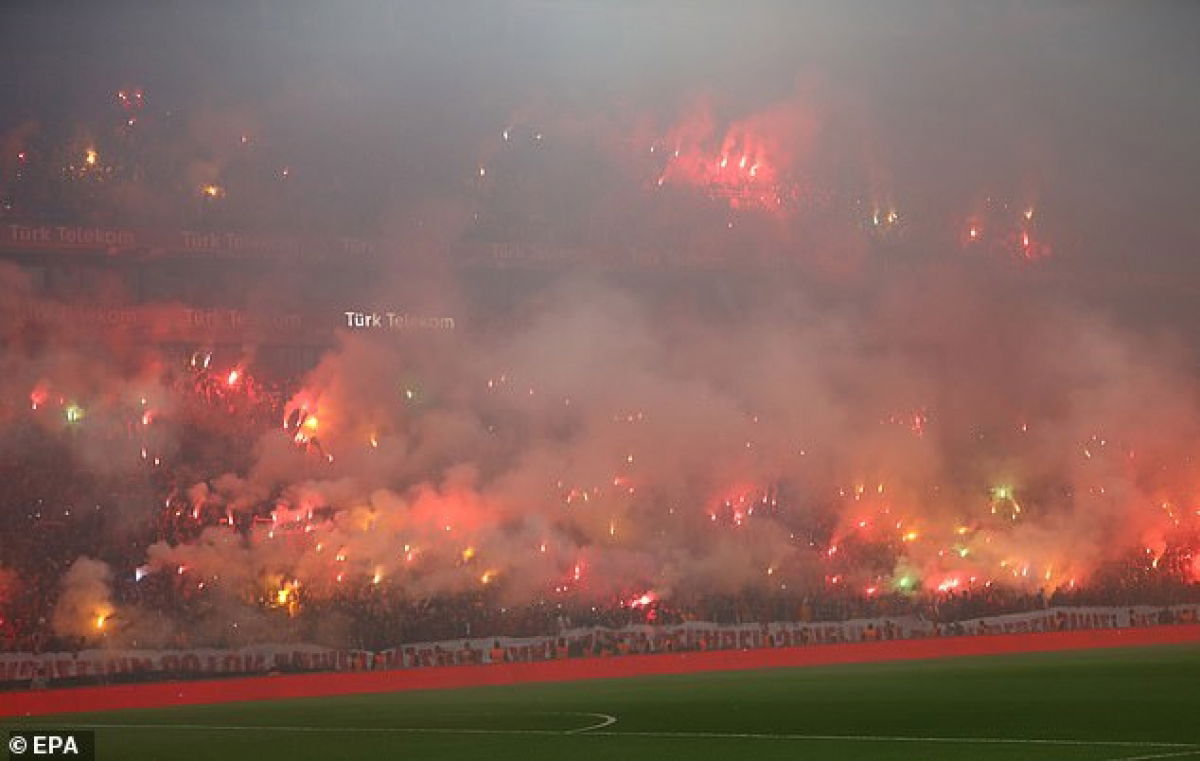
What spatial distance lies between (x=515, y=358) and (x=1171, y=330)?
18270 mm

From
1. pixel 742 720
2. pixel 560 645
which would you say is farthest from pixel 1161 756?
pixel 560 645

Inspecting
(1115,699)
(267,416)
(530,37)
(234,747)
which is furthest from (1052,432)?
(234,747)

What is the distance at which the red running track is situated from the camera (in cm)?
2759

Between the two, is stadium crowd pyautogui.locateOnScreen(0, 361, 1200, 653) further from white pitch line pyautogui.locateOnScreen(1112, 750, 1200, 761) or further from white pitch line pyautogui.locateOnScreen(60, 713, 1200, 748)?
white pitch line pyautogui.locateOnScreen(1112, 750, 1200, 761)

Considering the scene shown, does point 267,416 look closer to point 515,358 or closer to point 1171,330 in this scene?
point 515,358

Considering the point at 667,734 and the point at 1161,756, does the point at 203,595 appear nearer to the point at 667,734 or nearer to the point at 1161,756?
the point at 667,734

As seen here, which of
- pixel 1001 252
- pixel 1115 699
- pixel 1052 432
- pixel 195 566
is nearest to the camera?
pixel 1115 699

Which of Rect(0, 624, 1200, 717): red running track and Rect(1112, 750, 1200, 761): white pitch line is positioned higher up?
Rect(0, 624, 1200, 717): red running track

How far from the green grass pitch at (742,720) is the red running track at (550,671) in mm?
1747

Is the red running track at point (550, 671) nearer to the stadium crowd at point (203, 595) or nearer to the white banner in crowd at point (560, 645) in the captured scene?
the white banner in crowd at point (560, 645)

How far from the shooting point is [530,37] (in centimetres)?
4156

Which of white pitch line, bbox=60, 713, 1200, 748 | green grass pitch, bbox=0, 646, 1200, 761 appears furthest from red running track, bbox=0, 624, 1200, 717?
white pitch line, bbox=60, 713, 1200, 748

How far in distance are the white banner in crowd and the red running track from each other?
1.11 meters

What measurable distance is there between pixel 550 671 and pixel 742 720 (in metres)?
11.5
